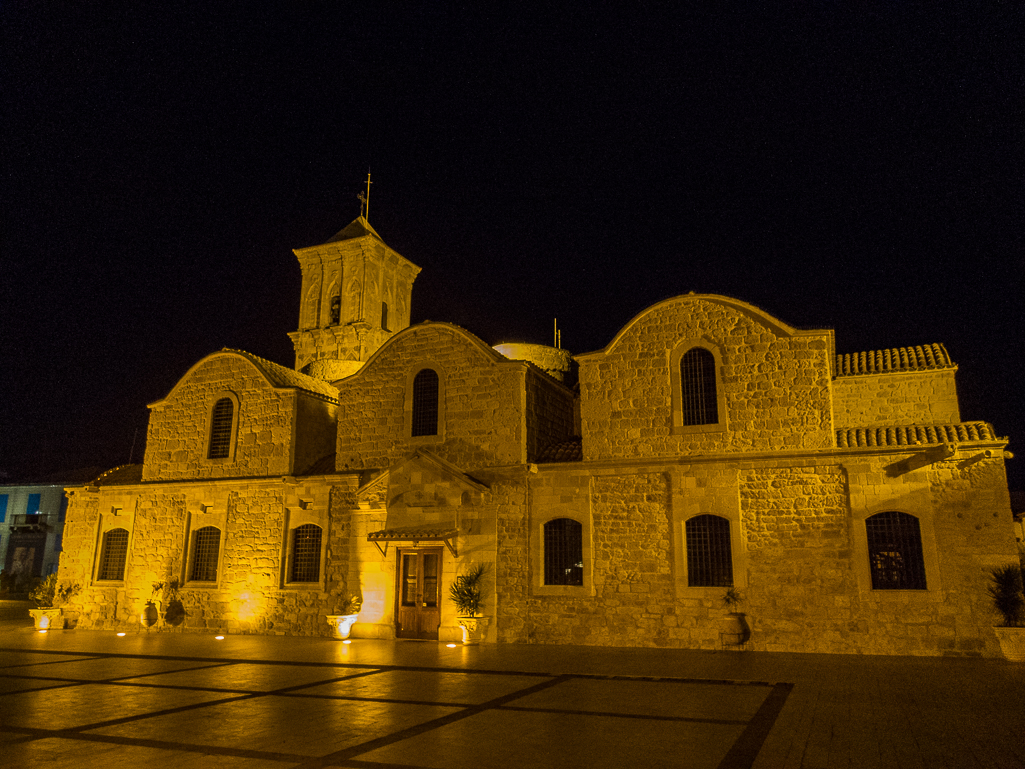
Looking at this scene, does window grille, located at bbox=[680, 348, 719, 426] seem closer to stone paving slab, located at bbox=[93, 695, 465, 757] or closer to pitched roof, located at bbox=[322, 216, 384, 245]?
stone paving slab, located at bbox=[93, 695, 465, 757]

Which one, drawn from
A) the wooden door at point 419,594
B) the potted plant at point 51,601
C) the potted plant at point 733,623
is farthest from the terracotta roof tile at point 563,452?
the potted plant at point 51,601

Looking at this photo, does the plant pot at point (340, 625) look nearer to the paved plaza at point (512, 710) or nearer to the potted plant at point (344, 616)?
the potted plant at point (344, 616)

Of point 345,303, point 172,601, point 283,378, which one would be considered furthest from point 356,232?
point 172,601

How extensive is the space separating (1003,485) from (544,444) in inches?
378

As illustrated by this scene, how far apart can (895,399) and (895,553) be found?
14.1 feet

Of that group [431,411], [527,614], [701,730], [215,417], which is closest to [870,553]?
[527,614]

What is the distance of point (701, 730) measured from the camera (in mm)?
7535

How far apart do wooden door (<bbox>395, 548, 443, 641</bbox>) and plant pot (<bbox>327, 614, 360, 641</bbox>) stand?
1.21 meters

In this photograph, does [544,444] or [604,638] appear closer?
[604,638]

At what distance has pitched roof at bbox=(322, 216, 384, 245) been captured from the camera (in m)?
29.4

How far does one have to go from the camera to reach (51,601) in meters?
20.9

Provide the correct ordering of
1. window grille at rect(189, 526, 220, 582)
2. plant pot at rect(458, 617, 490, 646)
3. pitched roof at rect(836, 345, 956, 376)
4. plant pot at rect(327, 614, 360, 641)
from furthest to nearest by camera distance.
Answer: window grille at rect(189, 526, 220, 582) → plant pot at rect(327, 614, 360, 641) → pitched roof at rect(836, 345, 956, 376) → plant pot at rect(458, 617, 490, 646)

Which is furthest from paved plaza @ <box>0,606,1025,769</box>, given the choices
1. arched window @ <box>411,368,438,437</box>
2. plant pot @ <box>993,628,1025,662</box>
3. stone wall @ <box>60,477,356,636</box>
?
arched window @ <box>411,368,438,437</box>

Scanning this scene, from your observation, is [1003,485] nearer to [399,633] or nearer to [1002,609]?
[1002,609]
